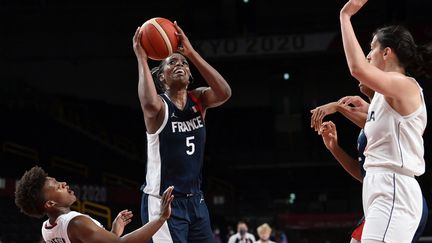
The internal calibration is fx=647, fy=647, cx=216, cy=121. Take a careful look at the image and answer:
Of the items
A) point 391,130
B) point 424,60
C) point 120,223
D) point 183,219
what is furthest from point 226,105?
point 391,130

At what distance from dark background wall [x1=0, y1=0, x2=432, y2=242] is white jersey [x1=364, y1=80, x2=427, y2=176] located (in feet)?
36.6

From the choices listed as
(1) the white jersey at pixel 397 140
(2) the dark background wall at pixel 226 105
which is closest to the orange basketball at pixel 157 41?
(1) the white jersey at pixel 397 140

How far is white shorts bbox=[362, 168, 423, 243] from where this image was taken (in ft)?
9.34

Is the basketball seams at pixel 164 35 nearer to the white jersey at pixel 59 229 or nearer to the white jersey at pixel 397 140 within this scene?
the white jersey at pixel 59 229

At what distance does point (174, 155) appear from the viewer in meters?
3.87

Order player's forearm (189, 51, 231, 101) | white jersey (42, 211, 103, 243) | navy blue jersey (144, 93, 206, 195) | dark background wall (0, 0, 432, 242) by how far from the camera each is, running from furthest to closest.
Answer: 1. dark background wall (0, 0, 432, 242)
2. player's forearm (189, 51, 231, 101)
3. navy blue jersey (144, 93, 206, 195)
4. white jersey (42, 211, 103, 243)

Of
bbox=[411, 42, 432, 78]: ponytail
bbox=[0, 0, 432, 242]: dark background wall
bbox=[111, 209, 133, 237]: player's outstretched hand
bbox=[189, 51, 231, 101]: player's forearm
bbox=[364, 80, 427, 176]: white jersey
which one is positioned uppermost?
bbox=[0, 0, 432, 242]: dark background wall

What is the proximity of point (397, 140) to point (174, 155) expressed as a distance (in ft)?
4.66

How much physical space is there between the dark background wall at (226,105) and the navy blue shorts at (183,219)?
32.6ft

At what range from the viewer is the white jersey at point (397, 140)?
294 centimetres

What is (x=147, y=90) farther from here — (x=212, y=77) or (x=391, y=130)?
(x=391, y=130)

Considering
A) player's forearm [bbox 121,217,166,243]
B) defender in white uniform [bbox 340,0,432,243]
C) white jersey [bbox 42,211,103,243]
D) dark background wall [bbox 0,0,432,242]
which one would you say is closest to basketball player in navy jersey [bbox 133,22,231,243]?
player's forearm [bbox 121,217,166,243]

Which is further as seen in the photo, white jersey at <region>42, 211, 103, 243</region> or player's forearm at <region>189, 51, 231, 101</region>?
player's forearm at <region>189, 51, 231, 101</region>

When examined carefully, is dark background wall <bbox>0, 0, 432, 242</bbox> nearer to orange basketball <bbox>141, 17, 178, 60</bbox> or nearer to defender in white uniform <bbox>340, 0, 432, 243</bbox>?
orange basketball <bbox>141, 17, 178, 60</bbox>
